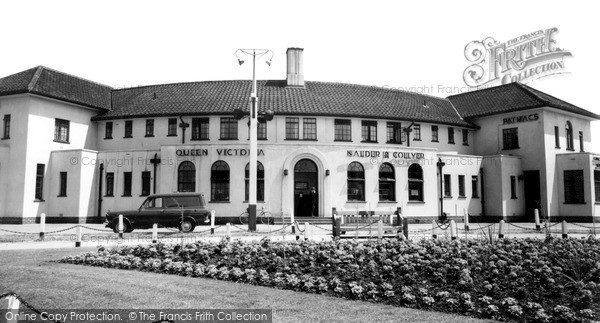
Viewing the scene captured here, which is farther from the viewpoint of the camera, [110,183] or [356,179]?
[356,179]

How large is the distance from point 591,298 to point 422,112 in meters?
32.4

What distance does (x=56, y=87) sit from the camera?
1344 inches

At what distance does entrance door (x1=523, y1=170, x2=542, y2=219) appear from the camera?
120ft

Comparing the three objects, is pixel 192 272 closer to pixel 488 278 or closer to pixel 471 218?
pixel 488 278

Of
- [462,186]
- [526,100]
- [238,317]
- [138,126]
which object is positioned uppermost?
[526,100]

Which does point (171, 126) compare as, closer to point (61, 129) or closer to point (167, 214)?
point (61, 129)

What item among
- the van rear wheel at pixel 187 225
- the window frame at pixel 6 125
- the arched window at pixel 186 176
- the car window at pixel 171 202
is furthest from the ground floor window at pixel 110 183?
the van rear wheel at pixel 187 225

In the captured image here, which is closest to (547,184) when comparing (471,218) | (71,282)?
(471,218)

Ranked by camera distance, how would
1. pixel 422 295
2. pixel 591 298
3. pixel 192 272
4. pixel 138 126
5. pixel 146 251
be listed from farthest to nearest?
pixel 138 126 → pixel 146 251 → pixel 192 272 → pixel 422 295 → pixel 591 298

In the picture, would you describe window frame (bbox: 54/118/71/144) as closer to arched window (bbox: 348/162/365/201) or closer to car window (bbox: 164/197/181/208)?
car window (bbox: 164/197/181/208)

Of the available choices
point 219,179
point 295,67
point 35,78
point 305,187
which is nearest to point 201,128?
point 219,179

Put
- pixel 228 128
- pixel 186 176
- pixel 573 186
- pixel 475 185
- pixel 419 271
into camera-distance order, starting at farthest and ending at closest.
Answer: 1. pixel 475 185
2. pixel 573 186
3. pixel 228 128
4. pixel 186 176
5. pixel 419 271

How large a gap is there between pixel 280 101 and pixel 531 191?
2001 cm

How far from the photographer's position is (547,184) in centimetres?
3597
